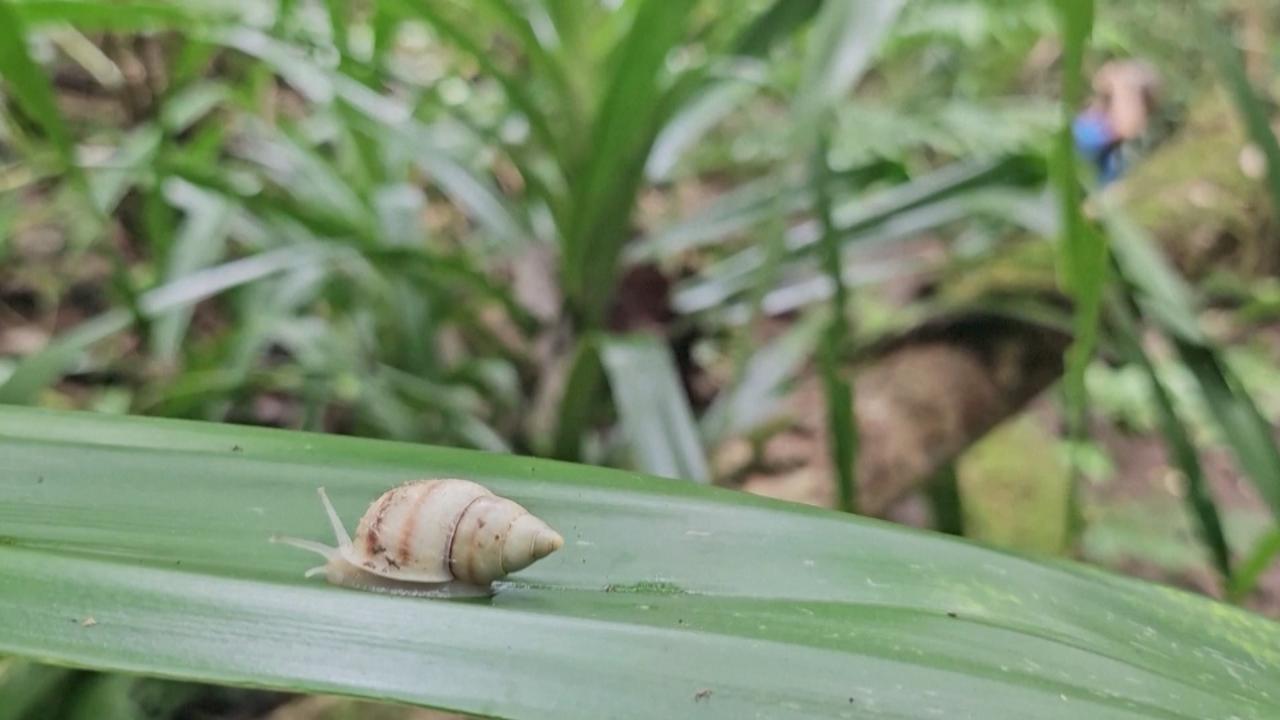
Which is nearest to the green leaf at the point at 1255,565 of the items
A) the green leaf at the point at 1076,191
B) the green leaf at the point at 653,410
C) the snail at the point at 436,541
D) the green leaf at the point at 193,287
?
the green leaf at the point at 1076,191

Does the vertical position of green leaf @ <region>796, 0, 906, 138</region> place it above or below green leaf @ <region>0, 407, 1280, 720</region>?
above

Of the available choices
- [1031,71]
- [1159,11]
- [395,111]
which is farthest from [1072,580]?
[1031,71]

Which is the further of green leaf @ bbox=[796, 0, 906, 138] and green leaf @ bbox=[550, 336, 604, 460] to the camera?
green leaf @ bbox=[550, 336, 604, 460]

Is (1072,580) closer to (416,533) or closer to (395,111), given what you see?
(416,533)

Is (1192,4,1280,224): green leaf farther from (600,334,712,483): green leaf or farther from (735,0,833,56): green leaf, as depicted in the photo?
(600,334,712,483): green leaf

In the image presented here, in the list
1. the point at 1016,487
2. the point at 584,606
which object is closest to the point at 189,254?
the point at 584,606

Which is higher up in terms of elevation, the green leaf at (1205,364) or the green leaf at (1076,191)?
the green leaf at (1076,191)

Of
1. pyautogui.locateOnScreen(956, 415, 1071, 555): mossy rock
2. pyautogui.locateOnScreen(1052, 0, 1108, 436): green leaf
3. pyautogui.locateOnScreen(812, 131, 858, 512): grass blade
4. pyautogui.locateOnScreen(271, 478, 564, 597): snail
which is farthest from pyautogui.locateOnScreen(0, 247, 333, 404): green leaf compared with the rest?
pyautogui.locateOnScreen(956, 415, 1071, 555): mossy rock

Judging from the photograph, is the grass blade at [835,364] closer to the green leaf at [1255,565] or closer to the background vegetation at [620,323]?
the background vegetation at [620,323]
